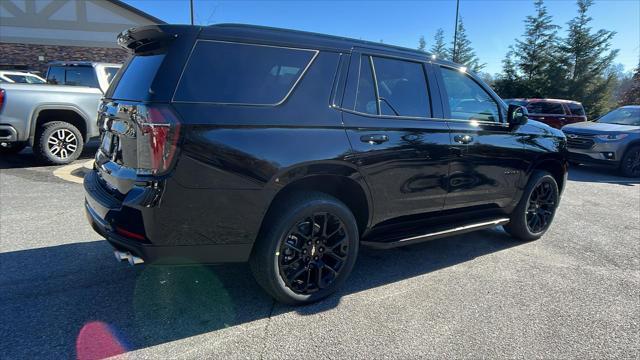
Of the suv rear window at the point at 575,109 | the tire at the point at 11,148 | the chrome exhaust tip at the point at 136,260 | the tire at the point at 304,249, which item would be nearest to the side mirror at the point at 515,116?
the tire at the point at 304,249

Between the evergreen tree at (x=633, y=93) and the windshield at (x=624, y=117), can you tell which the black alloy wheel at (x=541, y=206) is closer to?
the windshield at (x=624, y=117)

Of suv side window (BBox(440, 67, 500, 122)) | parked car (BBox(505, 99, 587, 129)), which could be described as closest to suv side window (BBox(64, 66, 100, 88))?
suv side window (BBox(440, 67, 500, 122))

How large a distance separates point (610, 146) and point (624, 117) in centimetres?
181

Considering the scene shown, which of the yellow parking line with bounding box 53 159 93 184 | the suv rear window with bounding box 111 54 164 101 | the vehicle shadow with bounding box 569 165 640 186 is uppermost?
the suv rear window with bounding box 111 54 164 101

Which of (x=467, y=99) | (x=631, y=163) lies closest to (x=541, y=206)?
(x=467, y=99)

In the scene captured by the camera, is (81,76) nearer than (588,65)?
Yes

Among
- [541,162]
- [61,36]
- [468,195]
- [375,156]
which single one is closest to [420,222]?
[468,195]

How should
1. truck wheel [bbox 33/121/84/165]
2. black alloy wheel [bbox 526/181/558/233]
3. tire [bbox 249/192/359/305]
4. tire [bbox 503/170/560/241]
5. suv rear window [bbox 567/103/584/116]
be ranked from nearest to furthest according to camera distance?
tire [bbox 249/192/359/305] → tire [bbox 503/170/560/241] → black alloy wheel [bbox 526/181/558/233] → truck wheel [bbox 33/121/84/165] → suv rear window [bbox 567/103/584/116]

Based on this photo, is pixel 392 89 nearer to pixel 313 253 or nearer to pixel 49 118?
pixel 313 253

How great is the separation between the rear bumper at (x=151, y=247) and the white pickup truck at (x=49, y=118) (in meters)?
5.75

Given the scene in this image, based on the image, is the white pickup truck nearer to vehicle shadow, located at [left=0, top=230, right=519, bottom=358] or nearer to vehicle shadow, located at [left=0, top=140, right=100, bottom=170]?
vehicle shadow, located at [left=0, top=140, right=100, bottom=170]

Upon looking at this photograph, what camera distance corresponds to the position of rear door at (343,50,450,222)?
322 centimetres

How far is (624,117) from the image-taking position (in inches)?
443

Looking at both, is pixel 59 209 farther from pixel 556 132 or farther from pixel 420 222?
pixel 556 132
